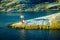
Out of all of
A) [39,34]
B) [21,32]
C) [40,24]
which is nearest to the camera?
[39,34]

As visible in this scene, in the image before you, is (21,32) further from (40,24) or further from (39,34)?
(40,24)

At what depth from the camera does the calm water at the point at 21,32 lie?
1895 centimetres

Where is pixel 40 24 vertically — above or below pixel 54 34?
above

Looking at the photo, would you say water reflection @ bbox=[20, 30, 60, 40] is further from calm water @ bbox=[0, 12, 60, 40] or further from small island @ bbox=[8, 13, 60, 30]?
small island @ bbox=[8, 13, 60, 30]

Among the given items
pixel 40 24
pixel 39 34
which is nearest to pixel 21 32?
pixel 39 34

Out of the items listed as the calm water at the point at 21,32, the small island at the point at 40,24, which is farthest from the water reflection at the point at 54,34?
the small island at the point at 40,24

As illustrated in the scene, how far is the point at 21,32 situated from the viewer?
20453mm

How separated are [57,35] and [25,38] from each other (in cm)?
240

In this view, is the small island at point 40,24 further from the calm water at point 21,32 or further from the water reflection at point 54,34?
the water reflection at point 54,34

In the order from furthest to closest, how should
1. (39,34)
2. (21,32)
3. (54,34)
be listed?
(21,32)
(39,34)
(54,34)

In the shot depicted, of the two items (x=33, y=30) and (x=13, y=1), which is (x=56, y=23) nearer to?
(x=33, y=30)

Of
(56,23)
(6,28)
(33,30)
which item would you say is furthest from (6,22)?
(56,23)

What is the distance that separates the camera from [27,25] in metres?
22.0

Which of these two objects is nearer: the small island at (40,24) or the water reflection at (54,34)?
the water reflection at (54,34)
